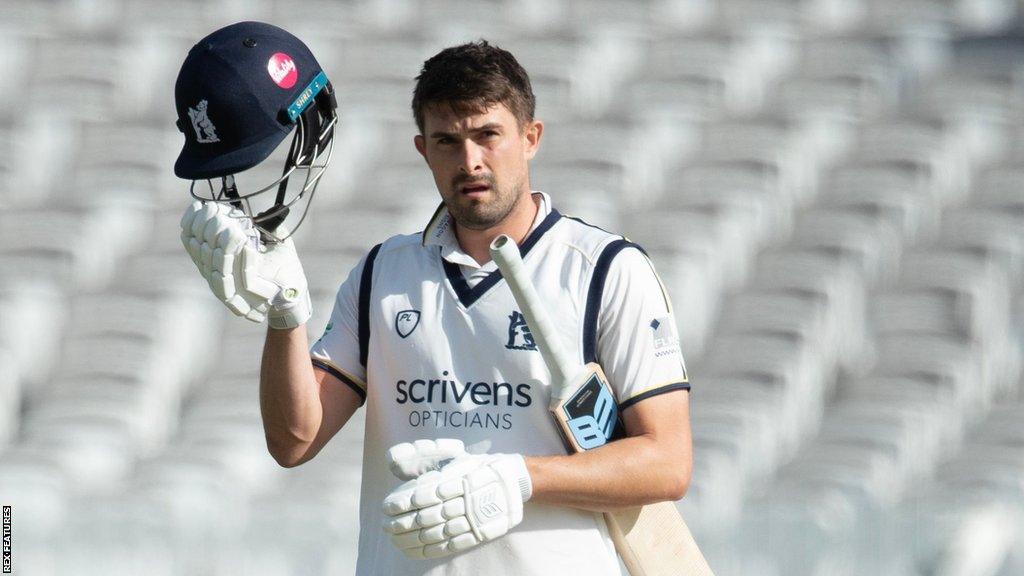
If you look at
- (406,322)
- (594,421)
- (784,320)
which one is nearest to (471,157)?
(406,322)

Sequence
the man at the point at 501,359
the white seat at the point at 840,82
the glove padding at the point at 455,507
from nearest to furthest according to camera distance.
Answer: the glove padding at the point at 455,507 < the man at the point at 501,359 < the white seat at the point at 840,82

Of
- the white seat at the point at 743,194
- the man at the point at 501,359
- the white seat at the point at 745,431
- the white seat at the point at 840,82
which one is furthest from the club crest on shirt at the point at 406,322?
the white seat at the point at 840,82

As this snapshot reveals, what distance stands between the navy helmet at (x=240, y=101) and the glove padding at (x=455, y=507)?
1.13 ft

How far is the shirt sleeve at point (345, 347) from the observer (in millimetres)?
1875

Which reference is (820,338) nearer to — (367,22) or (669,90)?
(669,90)

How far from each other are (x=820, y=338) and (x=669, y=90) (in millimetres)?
1260

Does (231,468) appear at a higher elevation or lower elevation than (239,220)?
lower

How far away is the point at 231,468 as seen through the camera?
4.18m

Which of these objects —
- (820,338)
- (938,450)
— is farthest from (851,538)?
(820,338)

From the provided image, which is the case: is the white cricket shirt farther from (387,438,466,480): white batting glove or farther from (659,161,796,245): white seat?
(659,161,796,245): white seat

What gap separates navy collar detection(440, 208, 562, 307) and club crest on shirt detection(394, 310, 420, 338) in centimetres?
6

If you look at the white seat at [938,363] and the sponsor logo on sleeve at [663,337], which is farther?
the white seat at [938,363]

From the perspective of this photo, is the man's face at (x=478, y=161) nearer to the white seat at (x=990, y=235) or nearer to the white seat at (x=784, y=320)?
the white seat at (x=784, y=320)

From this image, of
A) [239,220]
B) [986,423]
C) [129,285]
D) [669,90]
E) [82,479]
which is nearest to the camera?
[239,220]
